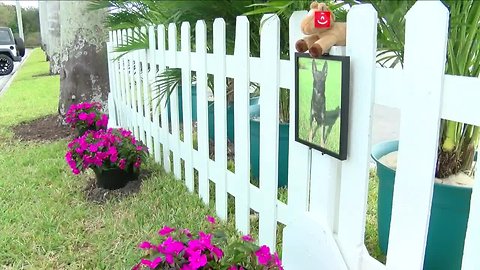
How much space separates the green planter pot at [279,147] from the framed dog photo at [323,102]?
0.93 meters

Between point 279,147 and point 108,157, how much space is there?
3.71ft

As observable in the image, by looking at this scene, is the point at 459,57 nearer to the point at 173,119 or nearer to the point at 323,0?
the point at 323,0

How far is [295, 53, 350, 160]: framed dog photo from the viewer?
1373 millimetres

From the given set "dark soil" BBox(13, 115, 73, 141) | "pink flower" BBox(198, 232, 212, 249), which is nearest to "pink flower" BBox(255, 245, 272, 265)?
"pink flower" BBox(198, 232, 212, 249)

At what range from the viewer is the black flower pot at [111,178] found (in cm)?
295

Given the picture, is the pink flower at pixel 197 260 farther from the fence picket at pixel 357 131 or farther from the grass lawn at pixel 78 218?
the grass lawn at pixel 78 218

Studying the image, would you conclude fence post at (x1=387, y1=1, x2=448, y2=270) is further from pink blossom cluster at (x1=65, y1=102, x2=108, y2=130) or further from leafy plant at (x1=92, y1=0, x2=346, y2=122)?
pink blossom cluster at (x1=65, y1=102, x2=108, y2=130)

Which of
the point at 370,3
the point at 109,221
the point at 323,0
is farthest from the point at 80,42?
the point at 370,3

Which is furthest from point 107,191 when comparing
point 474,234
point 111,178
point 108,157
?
point 474,234

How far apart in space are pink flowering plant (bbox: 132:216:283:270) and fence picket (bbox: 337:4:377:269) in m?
0.29

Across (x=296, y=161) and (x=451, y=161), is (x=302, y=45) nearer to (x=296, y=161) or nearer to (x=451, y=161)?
(x=296, y=161)

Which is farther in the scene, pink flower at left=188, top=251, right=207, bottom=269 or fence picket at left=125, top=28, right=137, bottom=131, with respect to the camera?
fence picket at left=125, top=28, right=137, bottom=131

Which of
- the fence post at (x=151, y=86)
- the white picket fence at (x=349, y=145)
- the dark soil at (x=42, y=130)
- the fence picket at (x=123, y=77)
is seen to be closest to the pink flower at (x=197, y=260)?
the white picket fence at (x=349, y=145)

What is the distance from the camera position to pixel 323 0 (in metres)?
1.63
